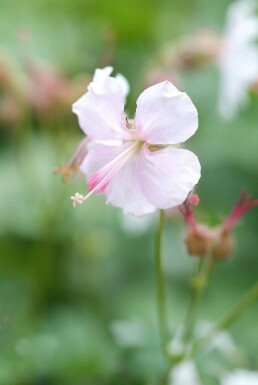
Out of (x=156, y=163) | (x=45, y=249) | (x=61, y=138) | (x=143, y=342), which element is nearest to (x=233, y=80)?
(x=61, y=138)

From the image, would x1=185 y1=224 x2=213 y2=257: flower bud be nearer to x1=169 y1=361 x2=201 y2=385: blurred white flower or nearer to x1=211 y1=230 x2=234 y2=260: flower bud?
x1=211 y1=230 x2=234 y2=260: flower bud

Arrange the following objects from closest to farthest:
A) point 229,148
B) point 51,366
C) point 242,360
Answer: point 51,366
point 242,360
point 229,148

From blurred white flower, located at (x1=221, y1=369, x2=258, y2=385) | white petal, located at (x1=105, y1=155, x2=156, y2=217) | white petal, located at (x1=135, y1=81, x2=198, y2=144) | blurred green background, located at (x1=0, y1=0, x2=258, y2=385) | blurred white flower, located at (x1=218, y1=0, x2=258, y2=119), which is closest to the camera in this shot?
white petal, located at (x1=135, y1=81, x2=198, y2=144)

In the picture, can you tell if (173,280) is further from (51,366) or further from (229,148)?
(51,366)

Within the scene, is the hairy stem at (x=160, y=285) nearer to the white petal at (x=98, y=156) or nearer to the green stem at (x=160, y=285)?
the green stem at (x=160, y=285)

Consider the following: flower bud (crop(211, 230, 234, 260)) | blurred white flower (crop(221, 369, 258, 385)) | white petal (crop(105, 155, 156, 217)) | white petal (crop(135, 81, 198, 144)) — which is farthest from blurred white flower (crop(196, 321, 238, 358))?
white petal (crop(135, 81, 198, 144))

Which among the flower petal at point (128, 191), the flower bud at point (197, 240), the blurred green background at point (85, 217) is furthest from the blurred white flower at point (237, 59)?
the flower petal at point (128, 191)
